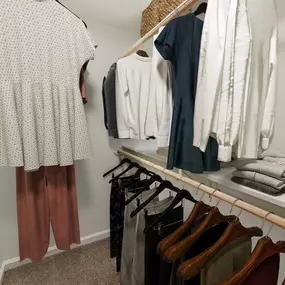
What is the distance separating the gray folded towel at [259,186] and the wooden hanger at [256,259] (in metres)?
0.17

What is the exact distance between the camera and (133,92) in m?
1.46

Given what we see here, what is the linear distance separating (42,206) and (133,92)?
3.34ft

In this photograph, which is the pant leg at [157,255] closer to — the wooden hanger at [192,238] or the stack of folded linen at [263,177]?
the wooden hanger at [192,238]

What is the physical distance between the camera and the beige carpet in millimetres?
1492

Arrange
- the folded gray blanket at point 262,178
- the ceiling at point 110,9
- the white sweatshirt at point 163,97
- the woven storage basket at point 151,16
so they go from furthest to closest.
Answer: the ceiling at point 110,9 < the woven storage basket at point 151,16 < the white sweatshirt at point 163,97 < the folded gray blanket at point 262,178

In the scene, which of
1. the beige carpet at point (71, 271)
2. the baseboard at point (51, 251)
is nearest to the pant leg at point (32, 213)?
the beige carpet at point (71, 271)

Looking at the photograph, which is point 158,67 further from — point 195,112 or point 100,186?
point 100,186

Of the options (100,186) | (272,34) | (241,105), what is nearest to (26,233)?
(100,186)

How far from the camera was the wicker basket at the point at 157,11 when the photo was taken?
1.14m

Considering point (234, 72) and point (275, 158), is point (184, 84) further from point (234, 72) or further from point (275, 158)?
point (275, 158)

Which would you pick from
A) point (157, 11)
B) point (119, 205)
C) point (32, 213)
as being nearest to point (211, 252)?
point (119, 205)

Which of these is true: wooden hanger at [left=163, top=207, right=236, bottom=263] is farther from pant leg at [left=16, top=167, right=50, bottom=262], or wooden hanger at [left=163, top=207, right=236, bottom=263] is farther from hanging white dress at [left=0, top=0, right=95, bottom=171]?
pant leg at [left=16, top=167, right=50, bottom=262]

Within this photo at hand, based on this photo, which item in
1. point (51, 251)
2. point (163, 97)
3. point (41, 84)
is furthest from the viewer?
point (51, 251)

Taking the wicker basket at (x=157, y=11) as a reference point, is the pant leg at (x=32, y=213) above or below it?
below
